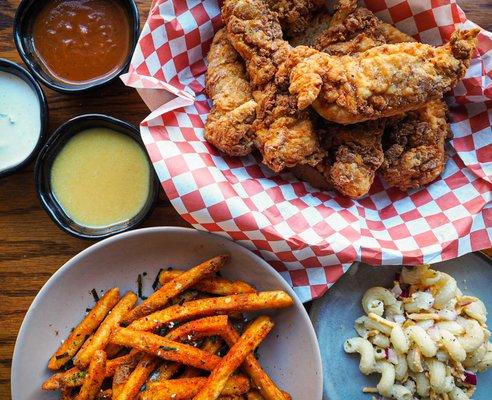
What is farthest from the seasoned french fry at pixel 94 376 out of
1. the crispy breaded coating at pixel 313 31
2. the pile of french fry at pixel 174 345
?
the crispy breaded coating at pixel 313 31

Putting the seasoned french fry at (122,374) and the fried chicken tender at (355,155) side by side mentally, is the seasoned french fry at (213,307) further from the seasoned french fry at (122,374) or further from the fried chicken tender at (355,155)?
the fried chicken tender at (355,155)

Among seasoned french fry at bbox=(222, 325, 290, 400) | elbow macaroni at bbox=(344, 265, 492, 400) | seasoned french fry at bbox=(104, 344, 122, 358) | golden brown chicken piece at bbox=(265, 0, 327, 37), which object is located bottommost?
elbow macaroni at bbox=(344, 265, 492, 400)

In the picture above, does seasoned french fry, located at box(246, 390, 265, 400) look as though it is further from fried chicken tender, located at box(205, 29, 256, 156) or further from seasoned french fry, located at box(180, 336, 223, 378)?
fried chicken tender, located at box(205, 29, 256, 156)

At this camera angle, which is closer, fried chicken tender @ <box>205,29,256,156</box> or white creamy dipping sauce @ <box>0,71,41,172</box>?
fried chicken tender @ <box>205,29,256,156</box>

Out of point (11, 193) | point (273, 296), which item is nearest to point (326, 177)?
point (273, 296)

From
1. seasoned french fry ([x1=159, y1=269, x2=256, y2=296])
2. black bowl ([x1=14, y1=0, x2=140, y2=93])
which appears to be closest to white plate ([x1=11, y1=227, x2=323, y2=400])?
seasoned french fry ([x1=159, y1=269, x2=256, y2=296])

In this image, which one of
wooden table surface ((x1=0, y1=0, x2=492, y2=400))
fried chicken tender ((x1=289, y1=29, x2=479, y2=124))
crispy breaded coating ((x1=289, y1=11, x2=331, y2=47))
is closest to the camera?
fried chicken tender ((x1=289, y1=29, x2=479, y2=124))

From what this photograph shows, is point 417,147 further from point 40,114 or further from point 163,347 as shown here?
point 40,114
